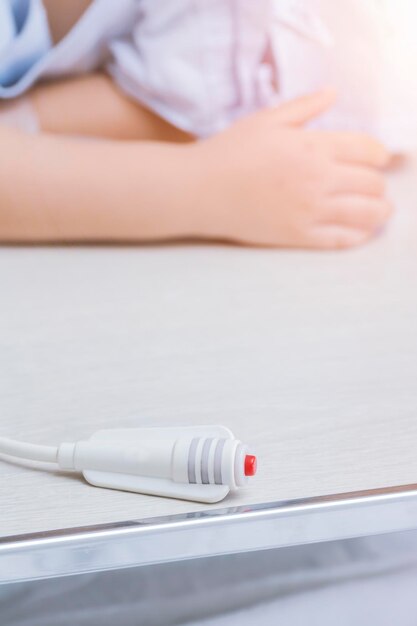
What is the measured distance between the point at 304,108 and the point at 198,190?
0.09 m

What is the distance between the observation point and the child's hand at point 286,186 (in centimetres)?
45

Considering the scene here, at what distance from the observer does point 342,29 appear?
1.64 feet

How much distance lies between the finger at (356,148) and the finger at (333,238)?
0.05 metres

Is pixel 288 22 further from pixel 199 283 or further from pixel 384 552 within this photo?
pixel 384 552

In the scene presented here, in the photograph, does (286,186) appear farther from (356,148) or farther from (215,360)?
(215,360)

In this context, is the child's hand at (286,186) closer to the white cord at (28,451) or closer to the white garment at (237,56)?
the white garment at (237,56)

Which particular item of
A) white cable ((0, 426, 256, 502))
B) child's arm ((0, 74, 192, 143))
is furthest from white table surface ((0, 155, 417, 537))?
child's arm ((0, 74, 192, 143))

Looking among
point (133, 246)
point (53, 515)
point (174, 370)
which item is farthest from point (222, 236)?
point (53, 515)

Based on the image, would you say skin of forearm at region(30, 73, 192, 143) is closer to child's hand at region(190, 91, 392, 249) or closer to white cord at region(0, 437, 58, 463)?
child's hand at region(190, 91, 392, 249)

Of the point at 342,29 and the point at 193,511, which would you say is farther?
the point at 342,29

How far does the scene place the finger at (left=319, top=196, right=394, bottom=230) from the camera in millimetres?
460

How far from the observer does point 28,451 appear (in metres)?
0.25

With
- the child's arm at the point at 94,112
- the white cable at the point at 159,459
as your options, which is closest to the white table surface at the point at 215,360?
the white cable at the point at 159,459

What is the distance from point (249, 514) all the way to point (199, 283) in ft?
0.69
